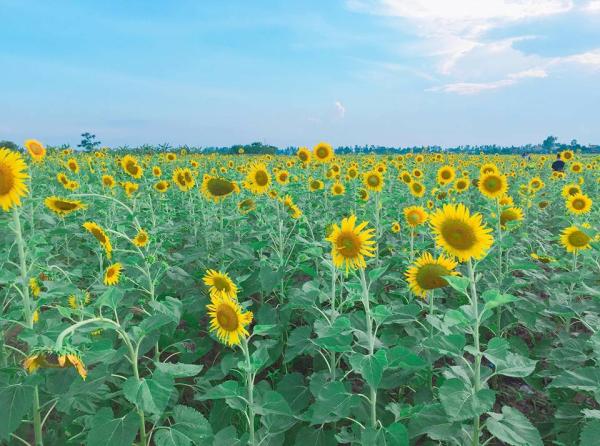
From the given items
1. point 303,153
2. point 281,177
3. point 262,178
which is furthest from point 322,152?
point 262,178

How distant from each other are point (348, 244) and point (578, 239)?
121 inches

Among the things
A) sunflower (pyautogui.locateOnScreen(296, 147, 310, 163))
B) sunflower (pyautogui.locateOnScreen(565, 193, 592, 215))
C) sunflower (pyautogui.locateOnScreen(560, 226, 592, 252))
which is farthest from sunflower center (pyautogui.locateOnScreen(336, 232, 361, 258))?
sunflower (pyautogui.locateOnScreen(296, 147, 310, 163))

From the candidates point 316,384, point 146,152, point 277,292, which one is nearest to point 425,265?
point 316,384

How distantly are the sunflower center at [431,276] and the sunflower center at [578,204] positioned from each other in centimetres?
436

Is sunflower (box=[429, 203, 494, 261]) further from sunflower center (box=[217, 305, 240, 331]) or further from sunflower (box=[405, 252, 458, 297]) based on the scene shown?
sunflower center (box=[217, 305, 240, 331])

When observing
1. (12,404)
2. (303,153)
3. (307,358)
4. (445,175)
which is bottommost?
(307,358)

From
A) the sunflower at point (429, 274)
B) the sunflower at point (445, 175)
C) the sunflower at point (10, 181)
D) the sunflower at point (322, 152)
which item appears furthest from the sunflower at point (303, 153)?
the sunflower at point (10, 181)

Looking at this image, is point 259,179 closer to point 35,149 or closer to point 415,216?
point 415,216

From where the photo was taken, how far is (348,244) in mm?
2686

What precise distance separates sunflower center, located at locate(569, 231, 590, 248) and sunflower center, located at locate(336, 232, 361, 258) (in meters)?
3.02

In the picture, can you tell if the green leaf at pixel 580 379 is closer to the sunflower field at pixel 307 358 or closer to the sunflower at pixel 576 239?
the sunflower field at pixel 307 358

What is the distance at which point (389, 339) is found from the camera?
3.12m

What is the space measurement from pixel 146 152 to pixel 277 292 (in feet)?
62.1

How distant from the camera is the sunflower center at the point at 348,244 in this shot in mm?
2684
